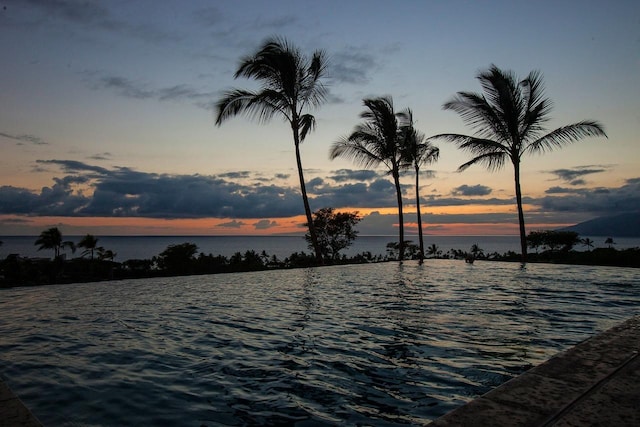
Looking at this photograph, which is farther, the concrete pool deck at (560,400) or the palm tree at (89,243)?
the palm tree at (89,243)

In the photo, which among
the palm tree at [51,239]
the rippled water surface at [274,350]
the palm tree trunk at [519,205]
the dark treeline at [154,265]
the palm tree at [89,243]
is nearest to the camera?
the rippled water surface at [274,350]

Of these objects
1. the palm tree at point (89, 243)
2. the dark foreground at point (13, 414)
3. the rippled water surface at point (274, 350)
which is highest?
the palm tree at point (89, 243)

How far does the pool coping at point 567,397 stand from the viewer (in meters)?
2.16

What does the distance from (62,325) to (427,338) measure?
17.7 feet

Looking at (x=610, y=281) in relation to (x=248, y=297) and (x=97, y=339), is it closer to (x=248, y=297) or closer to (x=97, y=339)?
(x=248, y=297)

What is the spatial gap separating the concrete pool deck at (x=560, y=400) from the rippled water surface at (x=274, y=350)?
25.3 inches

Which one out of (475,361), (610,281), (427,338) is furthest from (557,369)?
(610,281)

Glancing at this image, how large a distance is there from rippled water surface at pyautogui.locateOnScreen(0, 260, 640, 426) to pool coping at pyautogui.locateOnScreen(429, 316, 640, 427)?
0.68m

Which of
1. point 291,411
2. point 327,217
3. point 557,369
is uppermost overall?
point 327,217

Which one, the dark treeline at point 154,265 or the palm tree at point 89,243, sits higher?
the palm tree at point 89,243

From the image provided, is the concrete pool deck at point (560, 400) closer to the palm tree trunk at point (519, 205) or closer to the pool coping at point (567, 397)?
the pool coping at point (567, 397)

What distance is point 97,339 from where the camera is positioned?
5.34 metres

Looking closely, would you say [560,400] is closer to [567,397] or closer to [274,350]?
[567,397]

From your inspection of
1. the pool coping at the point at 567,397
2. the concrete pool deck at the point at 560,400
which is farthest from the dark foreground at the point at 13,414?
the pool coping at the point at 567,397
